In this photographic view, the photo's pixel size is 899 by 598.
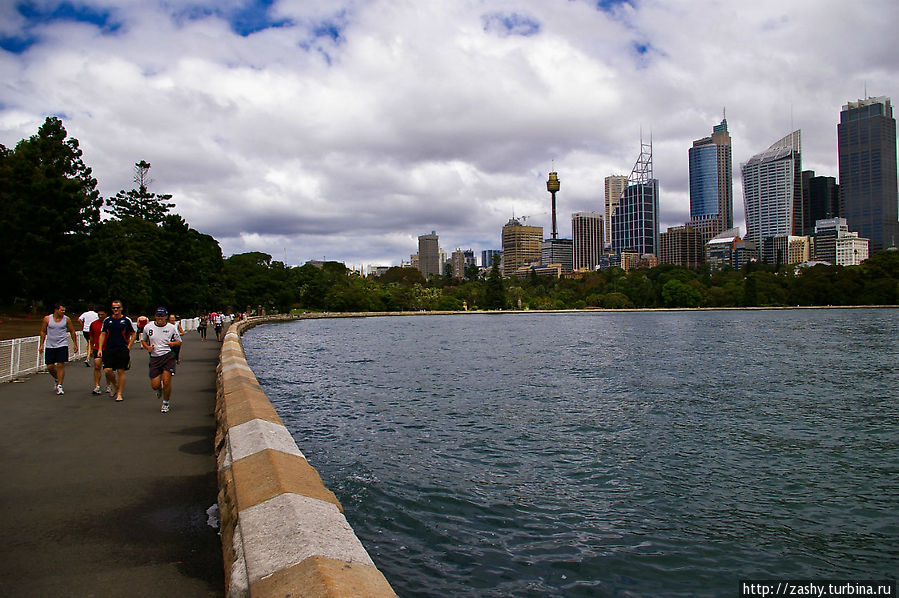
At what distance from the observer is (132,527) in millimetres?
4598

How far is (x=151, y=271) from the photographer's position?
53125mm

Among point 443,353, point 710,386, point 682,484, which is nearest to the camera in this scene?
point 682,484

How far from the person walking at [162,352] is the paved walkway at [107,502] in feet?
1.37

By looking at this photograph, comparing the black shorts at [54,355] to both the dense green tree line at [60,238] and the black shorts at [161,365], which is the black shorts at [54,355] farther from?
the dense green tree line at [60,238]

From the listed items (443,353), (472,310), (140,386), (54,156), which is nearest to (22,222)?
(54,156)

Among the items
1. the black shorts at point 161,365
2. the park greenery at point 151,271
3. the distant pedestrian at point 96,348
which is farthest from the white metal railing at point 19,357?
the park greenery at point 151,271

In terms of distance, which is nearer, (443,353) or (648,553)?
(648,553)

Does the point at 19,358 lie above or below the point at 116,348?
below

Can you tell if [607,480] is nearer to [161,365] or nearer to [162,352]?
[161,365]

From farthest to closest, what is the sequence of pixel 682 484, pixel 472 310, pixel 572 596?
pixel 472 310 < pixel 682 484 < pixel 572 596

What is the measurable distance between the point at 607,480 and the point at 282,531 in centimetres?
720

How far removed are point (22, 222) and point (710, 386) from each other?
42.0m

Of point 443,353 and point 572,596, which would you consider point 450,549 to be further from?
point 443,353

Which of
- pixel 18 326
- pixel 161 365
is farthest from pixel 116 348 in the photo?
pixel 18 326
